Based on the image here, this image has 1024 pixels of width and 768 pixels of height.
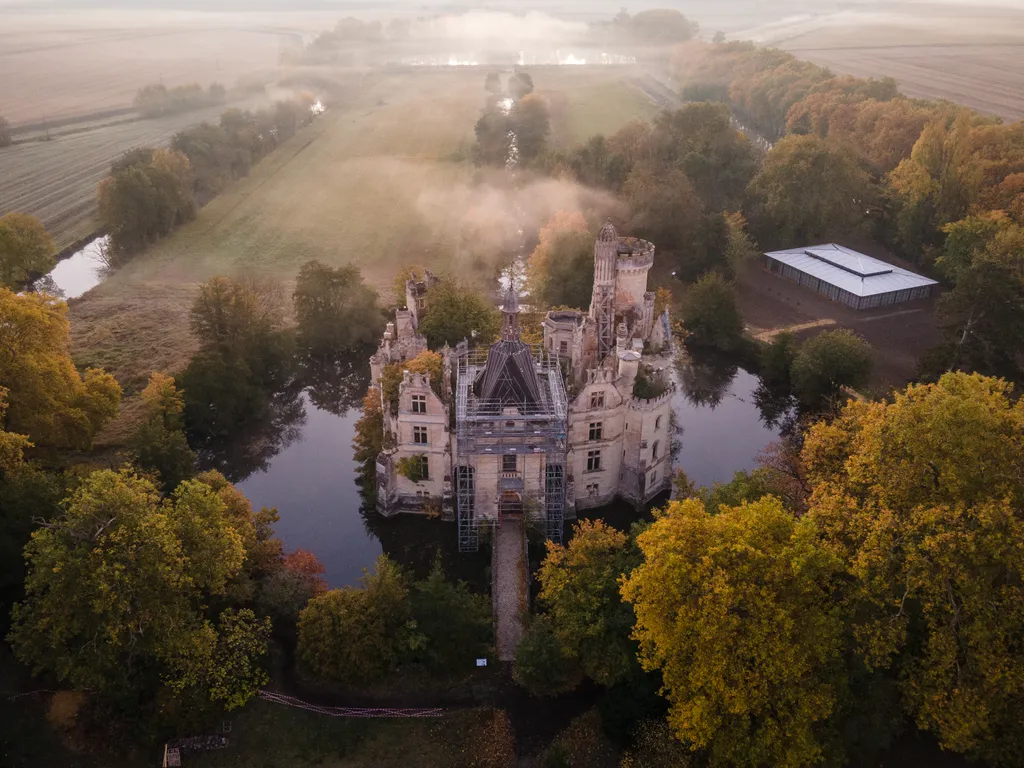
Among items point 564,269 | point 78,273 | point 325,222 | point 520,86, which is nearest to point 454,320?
point 564,269

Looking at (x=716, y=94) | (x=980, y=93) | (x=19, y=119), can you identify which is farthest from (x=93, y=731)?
(x=716, y=94)

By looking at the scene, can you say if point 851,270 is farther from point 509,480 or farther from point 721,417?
point 509,480

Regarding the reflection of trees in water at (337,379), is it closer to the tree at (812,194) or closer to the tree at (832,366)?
the tree at (832,366)

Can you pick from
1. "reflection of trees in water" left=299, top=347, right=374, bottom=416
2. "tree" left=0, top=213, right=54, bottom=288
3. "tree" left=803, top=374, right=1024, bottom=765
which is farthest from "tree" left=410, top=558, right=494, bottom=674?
"tree" left=0, top=213, right=54, bottom=288

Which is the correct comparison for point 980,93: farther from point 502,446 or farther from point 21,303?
point 21,303

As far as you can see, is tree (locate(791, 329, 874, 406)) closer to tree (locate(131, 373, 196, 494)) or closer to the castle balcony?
the castle balcony

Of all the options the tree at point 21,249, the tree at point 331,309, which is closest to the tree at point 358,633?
the tree at point 331,309
